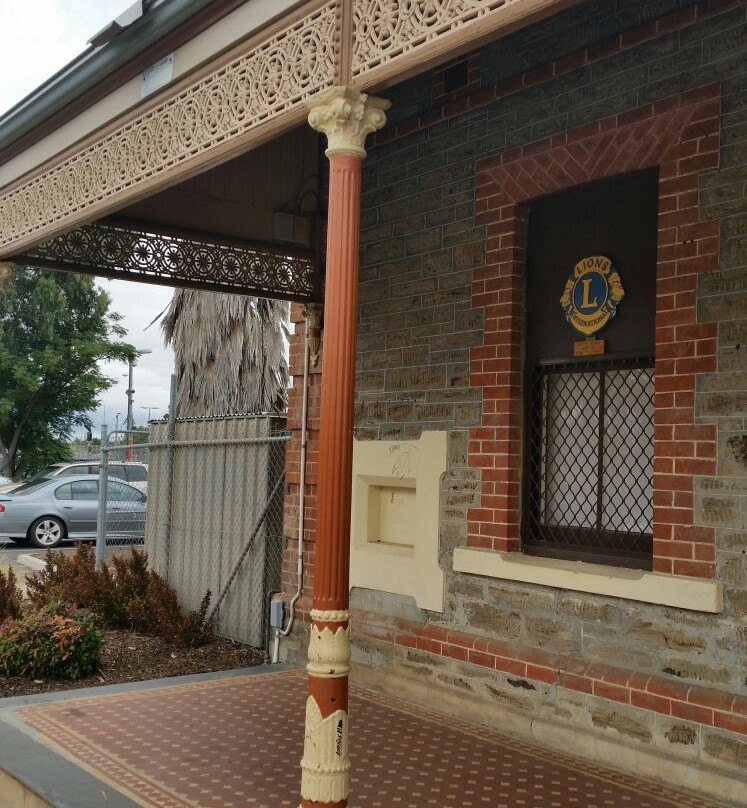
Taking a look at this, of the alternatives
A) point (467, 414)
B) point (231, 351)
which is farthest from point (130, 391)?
point (467, 414)

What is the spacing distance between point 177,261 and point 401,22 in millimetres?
4568

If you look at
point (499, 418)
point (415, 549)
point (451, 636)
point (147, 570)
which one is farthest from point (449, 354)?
point (147, 570)

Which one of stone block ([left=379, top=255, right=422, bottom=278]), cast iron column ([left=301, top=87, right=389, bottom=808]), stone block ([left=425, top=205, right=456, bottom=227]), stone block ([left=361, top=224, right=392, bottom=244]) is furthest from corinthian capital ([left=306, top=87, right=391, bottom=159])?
stone block ([left=361, top=224, right=392, bottom=244])

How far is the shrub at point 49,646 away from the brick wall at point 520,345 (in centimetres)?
225

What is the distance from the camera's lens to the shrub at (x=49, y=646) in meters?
7.59

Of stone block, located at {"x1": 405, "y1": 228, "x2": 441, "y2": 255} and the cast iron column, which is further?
stone block, located at {"x1": 405, "y1": 228, "x2": 441, "y2": 255}

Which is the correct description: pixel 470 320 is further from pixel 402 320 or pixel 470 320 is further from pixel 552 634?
pixel 552 634

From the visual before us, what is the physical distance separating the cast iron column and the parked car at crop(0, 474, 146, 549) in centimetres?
1471

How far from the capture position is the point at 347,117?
425cm

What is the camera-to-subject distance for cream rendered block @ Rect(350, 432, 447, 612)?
691cm

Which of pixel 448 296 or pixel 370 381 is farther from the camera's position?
pixel 370 381

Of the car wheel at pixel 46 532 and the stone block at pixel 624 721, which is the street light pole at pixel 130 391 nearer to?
the car wheel at pixel 46 532

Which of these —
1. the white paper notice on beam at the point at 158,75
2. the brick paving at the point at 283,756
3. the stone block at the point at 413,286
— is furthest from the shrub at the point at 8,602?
the white paper notice on beam at the point at 158,75

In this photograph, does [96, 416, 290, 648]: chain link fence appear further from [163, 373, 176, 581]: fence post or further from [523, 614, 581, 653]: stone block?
[523, 614, 581, 653]: stone block
